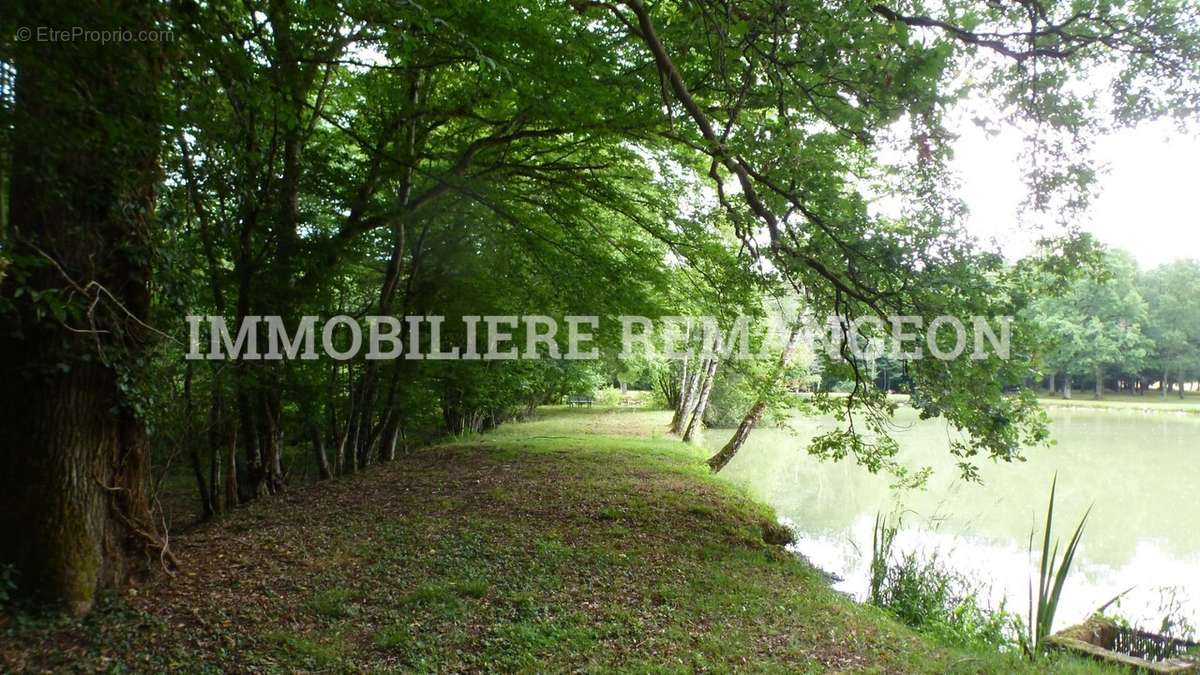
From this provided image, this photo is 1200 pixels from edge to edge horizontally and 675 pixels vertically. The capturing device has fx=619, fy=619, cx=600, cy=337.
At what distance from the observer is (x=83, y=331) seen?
323 centimetres

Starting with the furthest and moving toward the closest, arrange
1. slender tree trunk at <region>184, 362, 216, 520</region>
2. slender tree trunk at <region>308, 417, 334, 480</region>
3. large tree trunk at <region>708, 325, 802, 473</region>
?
1. large tree trunk at <region>708, 325, 802, 473</region>
2. slender tree trunk at <region>308, 417, 334, 480</region>
3. slender tree trunk at <region>184, 362, 216, 520</region>

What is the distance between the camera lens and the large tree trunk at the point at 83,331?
2834mm

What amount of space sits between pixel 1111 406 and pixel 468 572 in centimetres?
3521

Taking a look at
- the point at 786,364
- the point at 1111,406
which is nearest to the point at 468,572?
the point at 786,364

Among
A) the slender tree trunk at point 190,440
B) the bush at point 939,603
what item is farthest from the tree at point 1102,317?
the slender tree trunk at point 190,440

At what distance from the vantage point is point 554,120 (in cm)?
548

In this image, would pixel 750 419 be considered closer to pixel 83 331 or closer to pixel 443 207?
pixel 443 207

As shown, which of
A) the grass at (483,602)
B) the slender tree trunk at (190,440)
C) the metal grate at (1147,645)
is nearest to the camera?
the grass at (483,602)

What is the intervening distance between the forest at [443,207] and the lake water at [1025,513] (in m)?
1.51

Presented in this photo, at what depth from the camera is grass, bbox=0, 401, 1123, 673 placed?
124 inches

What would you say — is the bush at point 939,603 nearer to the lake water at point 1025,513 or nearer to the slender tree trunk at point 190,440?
the lake water at point 1025,513

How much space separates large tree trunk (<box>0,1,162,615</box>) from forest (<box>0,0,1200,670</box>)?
16 mm

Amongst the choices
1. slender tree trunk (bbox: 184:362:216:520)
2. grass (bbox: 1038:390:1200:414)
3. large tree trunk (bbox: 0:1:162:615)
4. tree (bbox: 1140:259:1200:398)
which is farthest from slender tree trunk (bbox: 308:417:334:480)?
tree (bbox: 1140:259:1200:398)

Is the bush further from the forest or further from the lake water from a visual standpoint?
the forest
